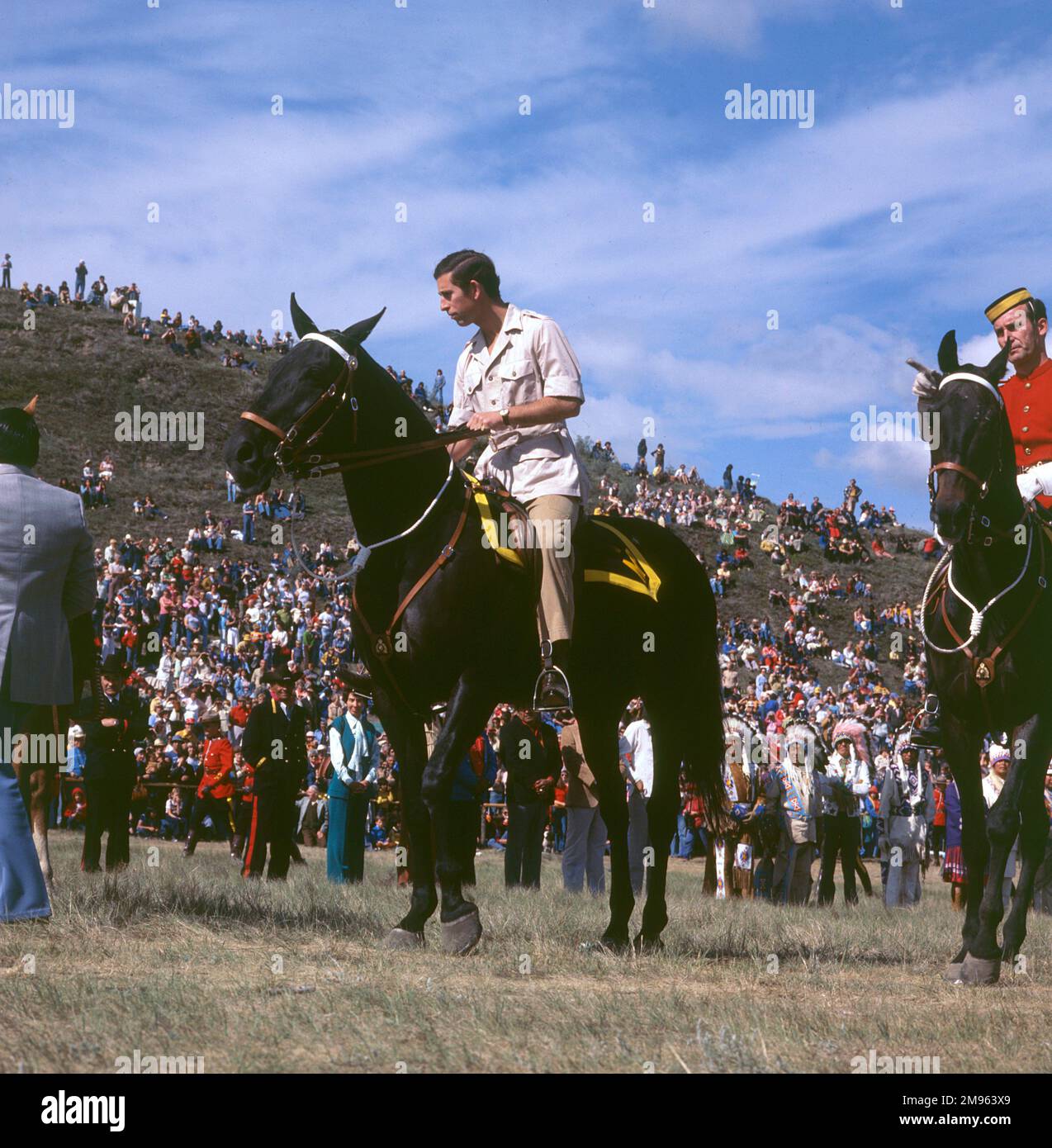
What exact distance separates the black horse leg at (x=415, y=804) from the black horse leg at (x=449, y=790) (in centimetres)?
29

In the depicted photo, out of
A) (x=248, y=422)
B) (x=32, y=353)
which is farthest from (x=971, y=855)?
(x=32, y=353)

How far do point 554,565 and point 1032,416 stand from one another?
321 centimetres

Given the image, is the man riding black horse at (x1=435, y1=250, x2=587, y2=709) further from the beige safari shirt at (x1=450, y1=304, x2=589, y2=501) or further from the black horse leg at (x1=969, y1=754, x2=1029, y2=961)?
the black horse leg at (x1=969, y1=754, x2=1029, y2=961)

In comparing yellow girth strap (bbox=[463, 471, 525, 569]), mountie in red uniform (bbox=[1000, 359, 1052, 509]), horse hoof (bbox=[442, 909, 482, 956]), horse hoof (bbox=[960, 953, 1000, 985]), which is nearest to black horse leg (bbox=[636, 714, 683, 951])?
horse hoof (bbox=[442, 909, 482, 956])

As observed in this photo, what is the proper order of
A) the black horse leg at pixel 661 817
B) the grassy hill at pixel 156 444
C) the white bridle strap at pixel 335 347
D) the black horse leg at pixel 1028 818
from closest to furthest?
the white bridle strap at pixel 335 347 < the black horse leg at pixel 1028 818 < the black horse leg at pixel 661 817 < the grassy hill at pixel 156 444

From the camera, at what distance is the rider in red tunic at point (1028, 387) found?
8.93 m

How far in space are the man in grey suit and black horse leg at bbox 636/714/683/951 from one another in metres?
3.73

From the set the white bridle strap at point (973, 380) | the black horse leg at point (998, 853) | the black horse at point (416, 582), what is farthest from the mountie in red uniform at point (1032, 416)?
the black horse at point (416, 582)

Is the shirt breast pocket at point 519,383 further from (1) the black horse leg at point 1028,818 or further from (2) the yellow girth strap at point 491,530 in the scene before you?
(1) the black horse leg at point 1028,818

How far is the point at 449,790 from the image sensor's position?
7914mm

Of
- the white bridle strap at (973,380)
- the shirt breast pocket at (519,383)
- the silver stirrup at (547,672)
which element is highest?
the shirt breast pocket at (519,383)

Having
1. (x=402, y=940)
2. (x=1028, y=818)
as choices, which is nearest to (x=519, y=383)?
(x=402, y=940)
